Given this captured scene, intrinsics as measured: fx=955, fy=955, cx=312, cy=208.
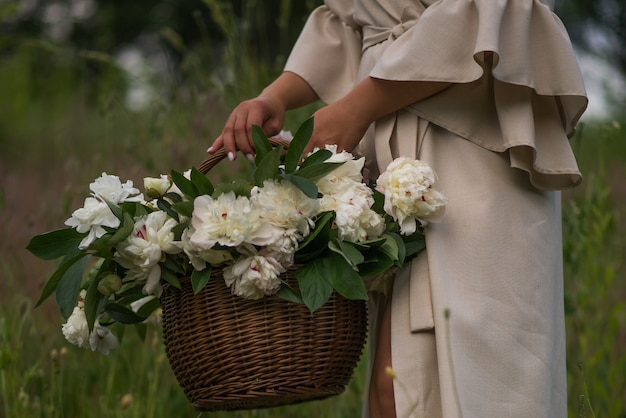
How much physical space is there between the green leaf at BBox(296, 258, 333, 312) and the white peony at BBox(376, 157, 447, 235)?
0.52ft

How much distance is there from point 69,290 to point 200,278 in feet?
0.80

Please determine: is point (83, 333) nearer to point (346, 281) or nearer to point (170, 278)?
point (170, 278)

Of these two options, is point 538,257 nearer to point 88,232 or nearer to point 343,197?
point 343,197

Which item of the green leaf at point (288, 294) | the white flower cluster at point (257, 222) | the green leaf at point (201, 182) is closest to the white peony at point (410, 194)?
Result: the white flower cluster at point (257, 222)

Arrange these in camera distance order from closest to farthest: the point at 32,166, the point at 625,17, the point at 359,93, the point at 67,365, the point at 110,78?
the point at 359,93
the point at 67,365
the point at 110,78
the point at 32,166
the point at 625,17

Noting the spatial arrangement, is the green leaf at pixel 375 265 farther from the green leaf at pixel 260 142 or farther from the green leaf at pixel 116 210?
the green leaf at pixel 116 210

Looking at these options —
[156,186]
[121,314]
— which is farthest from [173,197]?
[121,314]

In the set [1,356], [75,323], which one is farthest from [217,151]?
[1,356]

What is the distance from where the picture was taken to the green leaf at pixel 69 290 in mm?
1712

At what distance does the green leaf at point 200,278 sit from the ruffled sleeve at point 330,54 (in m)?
0.62

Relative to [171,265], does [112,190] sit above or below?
above

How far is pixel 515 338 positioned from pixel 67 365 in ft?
6.21

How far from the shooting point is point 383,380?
1784mm

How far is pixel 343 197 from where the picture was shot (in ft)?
5.51
